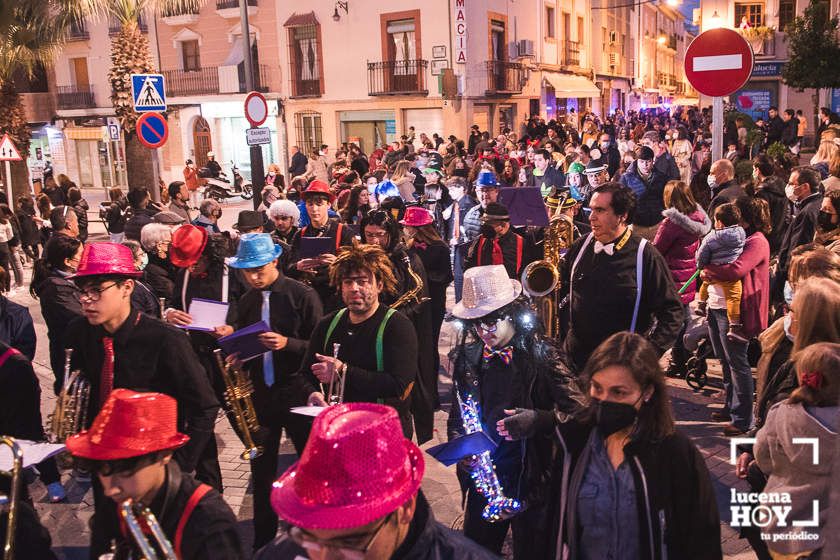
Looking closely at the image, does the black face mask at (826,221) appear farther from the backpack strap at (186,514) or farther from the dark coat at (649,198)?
the backpack strap at (186,514)

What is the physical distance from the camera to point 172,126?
1261 inches

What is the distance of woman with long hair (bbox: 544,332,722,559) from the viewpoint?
8.64 feet

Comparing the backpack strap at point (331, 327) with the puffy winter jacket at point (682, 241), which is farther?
the puffy winter jacket at point (682, 241)

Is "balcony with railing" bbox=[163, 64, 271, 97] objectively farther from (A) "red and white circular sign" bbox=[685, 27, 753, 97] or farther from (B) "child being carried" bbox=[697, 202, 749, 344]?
(B) "child being carried" bbox=[697, 202, 749, 344]

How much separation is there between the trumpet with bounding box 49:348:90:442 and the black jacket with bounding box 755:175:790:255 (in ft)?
23.0

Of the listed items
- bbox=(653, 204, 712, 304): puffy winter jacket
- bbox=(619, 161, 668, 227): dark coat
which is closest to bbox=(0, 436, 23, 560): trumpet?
bbox=(653, 204, 712, 304): puffy winter jacket

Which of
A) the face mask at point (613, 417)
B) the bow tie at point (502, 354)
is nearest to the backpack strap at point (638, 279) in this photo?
the bow tie at point (502, 354)

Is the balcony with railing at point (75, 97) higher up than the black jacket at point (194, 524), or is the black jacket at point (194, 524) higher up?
the balcony with railing at point (75, 97)

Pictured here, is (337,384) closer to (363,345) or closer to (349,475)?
(363,345)

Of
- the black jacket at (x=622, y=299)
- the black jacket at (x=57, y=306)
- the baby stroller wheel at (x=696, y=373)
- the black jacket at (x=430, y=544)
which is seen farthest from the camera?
the baby stroller wheel at (x=696, y=373)

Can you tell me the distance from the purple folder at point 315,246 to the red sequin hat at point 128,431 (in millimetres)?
3696

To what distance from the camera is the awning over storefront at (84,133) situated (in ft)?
109

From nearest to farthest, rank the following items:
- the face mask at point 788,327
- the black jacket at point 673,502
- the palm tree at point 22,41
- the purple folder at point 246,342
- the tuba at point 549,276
A: 1. the black jacket at point 673,502
2. the face mask at point 788,327
3. the purple folder at point 246,342
4. the tuba at point 549,276
5. the palm tree at point 22,41

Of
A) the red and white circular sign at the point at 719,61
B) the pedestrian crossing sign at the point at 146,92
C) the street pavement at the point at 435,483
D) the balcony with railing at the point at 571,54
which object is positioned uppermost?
the balcony with railing at the point at 571,54
